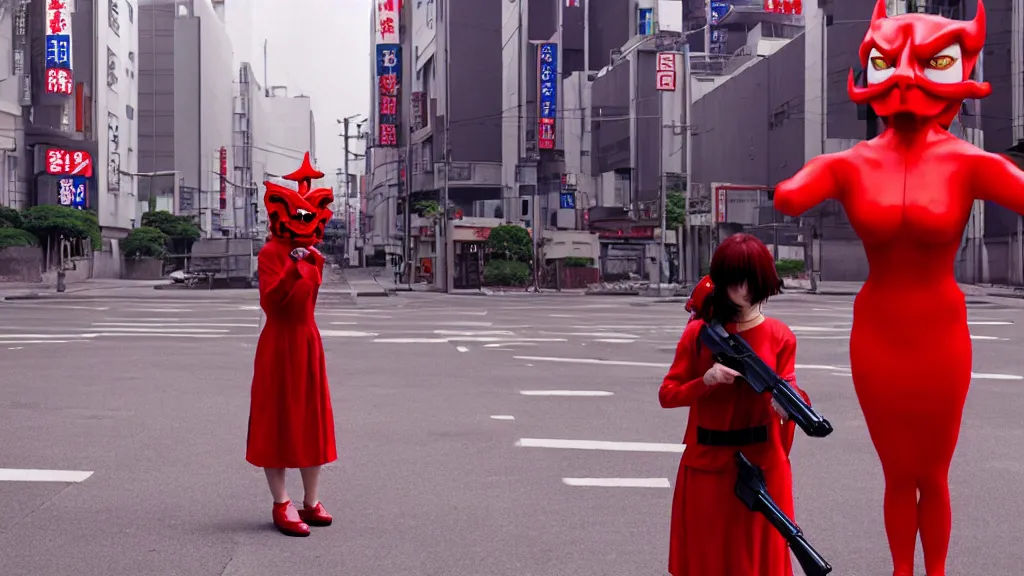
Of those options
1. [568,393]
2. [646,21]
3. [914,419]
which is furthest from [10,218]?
Answer: [914,419]

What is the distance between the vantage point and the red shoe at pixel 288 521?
6078 millimetres

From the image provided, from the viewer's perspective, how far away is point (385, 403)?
442 inches

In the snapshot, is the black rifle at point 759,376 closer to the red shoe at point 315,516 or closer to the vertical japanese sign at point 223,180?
the red shoe at point 315,516

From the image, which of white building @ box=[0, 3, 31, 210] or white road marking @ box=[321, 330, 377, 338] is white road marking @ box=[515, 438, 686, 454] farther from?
white building @ box=[0, 3, 31, 210]

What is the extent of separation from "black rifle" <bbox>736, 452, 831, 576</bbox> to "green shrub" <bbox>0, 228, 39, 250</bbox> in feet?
167

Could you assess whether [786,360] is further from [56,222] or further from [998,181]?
[56,222]

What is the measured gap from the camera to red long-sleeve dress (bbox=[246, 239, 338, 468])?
598 centimetres

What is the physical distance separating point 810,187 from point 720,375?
1.13 meters

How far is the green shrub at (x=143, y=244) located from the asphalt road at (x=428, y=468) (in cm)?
5471

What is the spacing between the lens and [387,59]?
281 feet

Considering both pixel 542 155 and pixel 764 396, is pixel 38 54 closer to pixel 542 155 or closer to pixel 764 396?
pixel 542 155

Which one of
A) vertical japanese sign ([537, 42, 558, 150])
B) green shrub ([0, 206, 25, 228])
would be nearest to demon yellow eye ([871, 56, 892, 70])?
green shrub ([0, 206, 25, 228])

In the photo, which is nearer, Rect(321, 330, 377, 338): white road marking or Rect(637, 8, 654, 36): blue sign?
Rect(321, 330, 377, 338): white road marking

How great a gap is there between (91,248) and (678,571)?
6203 centimetres
